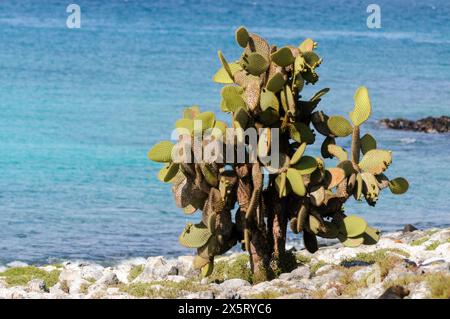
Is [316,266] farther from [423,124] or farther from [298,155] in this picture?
[423,124]

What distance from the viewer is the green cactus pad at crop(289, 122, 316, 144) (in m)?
14.9

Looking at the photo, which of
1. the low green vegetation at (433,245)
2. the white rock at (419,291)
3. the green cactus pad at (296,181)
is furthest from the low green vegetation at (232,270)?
the white rock at (419,291)

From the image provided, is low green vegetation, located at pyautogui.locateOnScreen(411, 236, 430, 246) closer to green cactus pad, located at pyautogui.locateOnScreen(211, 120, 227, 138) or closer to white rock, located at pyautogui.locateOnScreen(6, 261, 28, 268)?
green cactus pad, located at pyautogui.locateOnScreen(211, 120, 227, 138)

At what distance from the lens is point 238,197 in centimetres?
1488

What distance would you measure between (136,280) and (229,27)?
39.4 metres

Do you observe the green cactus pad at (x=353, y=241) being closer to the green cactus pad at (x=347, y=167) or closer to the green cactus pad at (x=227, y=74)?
the green cactus pad at (x=347, y=167)

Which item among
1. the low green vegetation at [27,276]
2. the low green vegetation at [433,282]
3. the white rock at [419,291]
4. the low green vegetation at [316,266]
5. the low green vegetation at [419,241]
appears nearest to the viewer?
the low green vegetation at [433,282]

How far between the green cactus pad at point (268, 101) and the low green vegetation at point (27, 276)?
382 cm

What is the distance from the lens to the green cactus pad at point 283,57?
1462 centimetres

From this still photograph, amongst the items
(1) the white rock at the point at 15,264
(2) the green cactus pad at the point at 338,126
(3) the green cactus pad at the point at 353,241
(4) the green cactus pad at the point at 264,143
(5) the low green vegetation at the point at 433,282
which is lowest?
(1) the white rock at the point at 15,264

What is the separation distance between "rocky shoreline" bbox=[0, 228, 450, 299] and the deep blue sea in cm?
408

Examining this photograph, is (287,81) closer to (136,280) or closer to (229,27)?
(136,280)

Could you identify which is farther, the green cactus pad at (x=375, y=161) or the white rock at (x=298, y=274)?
the green cactus pad at (x=375, y=161)

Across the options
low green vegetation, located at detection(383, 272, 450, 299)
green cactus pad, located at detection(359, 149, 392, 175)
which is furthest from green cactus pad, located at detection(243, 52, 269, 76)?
low green vegetation, located at detection(383, 272, 450, 299)
